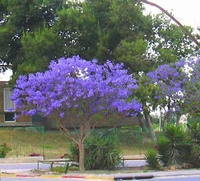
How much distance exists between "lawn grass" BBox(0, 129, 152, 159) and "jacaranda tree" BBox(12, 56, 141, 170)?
864 cm

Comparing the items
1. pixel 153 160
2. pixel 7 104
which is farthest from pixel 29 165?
pixel 7 104

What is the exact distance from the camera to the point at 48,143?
35375 mm

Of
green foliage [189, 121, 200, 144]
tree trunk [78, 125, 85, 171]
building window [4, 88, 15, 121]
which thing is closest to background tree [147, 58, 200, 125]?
green foliage [189, 121, 200, 144]

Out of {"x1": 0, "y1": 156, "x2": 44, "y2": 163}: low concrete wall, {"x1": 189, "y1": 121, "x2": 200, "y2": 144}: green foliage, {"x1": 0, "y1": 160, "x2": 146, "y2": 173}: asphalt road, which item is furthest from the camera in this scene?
{"x1": 0, "y1": 156, "x2": 44, "y2": 163}: low concrete wall

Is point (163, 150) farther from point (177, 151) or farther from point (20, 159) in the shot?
point (20, 159)

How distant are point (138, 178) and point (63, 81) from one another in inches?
192

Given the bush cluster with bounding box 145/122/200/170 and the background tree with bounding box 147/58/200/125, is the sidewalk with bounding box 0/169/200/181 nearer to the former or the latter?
the bush cluster with bounding box 145/122/200/170

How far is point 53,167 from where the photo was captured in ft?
75.8

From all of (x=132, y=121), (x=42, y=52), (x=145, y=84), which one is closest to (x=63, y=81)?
(x=145, y=84)

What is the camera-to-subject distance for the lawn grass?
31797 millimetres

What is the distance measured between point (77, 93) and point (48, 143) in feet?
49.9

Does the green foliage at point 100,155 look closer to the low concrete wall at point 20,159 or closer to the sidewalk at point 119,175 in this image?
the sidewalk at point 119,175

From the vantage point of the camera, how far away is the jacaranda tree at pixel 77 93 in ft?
68.7

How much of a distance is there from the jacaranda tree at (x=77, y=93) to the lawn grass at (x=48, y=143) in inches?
340
